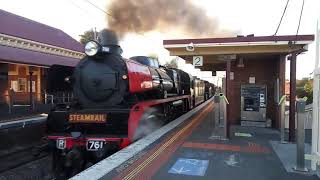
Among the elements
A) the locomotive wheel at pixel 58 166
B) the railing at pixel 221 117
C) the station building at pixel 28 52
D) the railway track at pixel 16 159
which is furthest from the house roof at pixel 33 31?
the railing at pixel 221 117

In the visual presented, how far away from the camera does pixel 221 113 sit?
12.3 metres

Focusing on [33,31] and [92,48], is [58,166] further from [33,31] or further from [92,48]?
[33,31]

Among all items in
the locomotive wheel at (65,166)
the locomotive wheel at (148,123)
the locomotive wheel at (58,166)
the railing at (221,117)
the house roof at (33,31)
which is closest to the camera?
the locomotive wheel at (65,166)

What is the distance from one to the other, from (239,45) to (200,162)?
5.18m

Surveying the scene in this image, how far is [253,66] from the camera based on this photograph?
1478 centimetres

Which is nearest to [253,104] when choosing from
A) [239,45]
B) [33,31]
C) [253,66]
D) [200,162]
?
[253,66]

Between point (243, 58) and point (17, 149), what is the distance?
8.86 meters

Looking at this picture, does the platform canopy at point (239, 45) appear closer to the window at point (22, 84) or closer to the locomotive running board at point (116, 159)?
the locomotive running board at point (116, 159)

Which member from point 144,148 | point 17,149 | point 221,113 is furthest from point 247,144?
point 17,149

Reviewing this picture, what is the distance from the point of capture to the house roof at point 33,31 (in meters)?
22.3

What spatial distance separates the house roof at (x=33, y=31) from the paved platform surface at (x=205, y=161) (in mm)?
14651

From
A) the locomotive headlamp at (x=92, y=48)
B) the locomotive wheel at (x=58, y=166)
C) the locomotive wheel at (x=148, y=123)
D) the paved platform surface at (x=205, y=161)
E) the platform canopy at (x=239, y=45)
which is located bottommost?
the locomotive wheel at (x=58, y=166)

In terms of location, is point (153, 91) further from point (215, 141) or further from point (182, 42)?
point (215, 141)

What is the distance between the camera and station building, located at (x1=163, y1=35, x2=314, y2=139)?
1159cm
